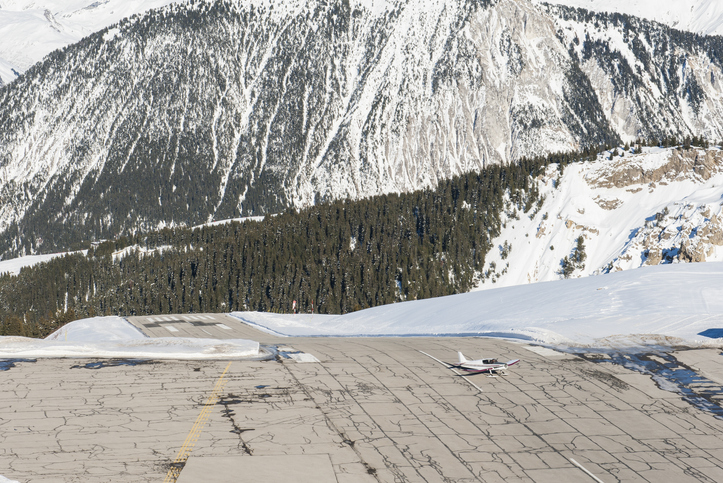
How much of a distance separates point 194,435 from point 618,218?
14161 centimetres

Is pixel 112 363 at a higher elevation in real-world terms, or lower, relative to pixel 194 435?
higher

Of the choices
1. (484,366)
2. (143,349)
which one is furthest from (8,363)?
(484,366)

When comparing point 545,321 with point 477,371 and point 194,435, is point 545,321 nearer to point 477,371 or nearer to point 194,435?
point 477,371

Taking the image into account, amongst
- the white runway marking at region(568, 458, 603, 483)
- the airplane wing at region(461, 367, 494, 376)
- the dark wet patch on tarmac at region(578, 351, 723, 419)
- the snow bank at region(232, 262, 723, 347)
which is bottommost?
the white runway marking at region(568, 458, 603, 483)

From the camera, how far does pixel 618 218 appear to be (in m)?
141

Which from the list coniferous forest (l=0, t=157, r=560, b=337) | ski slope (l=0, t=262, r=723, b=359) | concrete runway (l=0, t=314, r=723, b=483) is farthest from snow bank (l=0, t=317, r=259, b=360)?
coniferous forest (l=0, t=157, r=560, b=337)

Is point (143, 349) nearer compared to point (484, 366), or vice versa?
point (484, 366)

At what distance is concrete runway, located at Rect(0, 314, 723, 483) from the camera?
1452 cm

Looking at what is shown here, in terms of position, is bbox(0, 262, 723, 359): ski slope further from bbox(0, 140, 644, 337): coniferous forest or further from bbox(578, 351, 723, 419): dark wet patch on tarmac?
bbox(0, 140, 644, 337): coniferous forest

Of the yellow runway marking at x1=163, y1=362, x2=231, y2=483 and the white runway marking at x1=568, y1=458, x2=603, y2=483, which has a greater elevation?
the yellow runway marking at x1=163, y1=362, x2=231, y2=483

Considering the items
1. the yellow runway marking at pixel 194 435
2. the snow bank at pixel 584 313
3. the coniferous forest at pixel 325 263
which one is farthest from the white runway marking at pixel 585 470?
the coniferous forest at pixel 325 263

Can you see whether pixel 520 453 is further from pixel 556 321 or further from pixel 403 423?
pixel 556 321

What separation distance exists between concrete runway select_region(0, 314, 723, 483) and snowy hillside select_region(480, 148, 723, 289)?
110167 mm

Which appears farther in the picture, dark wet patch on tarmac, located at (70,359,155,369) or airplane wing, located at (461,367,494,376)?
dark wet patch on tarmac, located at (70,359,155,369)
